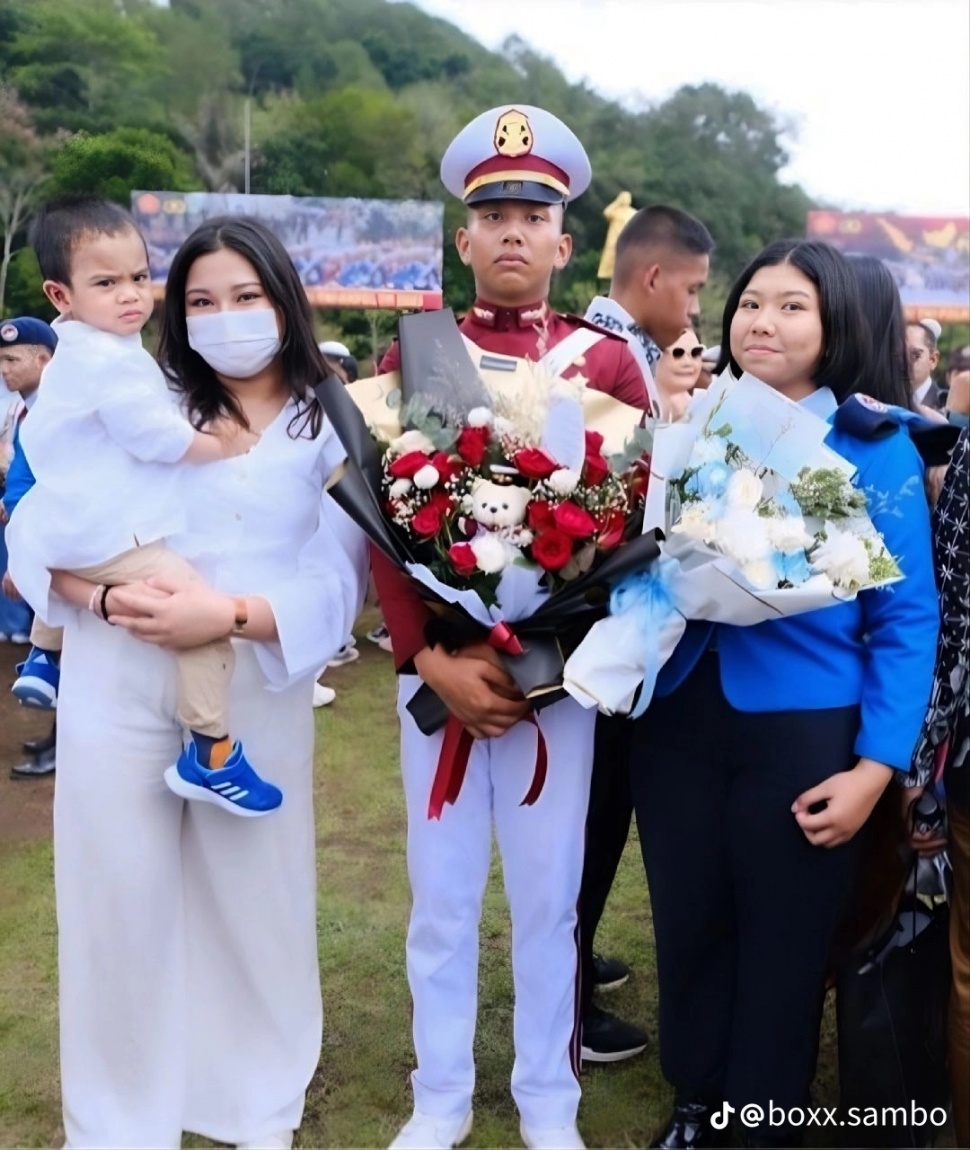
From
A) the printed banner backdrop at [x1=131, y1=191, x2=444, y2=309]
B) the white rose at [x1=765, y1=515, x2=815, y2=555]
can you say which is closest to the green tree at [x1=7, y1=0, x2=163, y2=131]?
the printed banner backdrop at [x1=131, y1=191, x2=444, y2=309]

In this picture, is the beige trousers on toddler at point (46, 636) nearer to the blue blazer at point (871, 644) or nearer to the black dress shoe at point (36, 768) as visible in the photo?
the blue blazer at point (871, 644)

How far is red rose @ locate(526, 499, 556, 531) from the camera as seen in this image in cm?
223

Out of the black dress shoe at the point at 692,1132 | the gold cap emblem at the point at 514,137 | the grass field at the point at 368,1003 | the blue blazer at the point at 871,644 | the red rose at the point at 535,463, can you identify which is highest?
the gold cap emblem at the point at 514,137

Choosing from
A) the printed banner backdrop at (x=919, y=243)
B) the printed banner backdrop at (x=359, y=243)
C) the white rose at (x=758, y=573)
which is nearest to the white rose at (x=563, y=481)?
the white rose at (x=758, y=573)

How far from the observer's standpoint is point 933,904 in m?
2.48

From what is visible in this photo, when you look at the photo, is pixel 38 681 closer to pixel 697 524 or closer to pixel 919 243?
pixel 697 524

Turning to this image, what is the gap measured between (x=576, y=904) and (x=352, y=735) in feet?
11.7

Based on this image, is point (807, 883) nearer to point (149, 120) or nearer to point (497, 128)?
point (497, 128)

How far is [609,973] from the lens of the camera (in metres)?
3.43

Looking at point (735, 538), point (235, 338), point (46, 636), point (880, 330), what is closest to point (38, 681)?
point (46, 636)

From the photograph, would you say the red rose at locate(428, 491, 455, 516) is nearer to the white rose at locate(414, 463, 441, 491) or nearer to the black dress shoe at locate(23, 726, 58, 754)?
the white rose at locate(414, 463, 441, 491)

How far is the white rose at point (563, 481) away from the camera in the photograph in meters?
2.21

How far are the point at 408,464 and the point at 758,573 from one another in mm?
675

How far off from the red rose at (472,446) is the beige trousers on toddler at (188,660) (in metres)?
0.61
